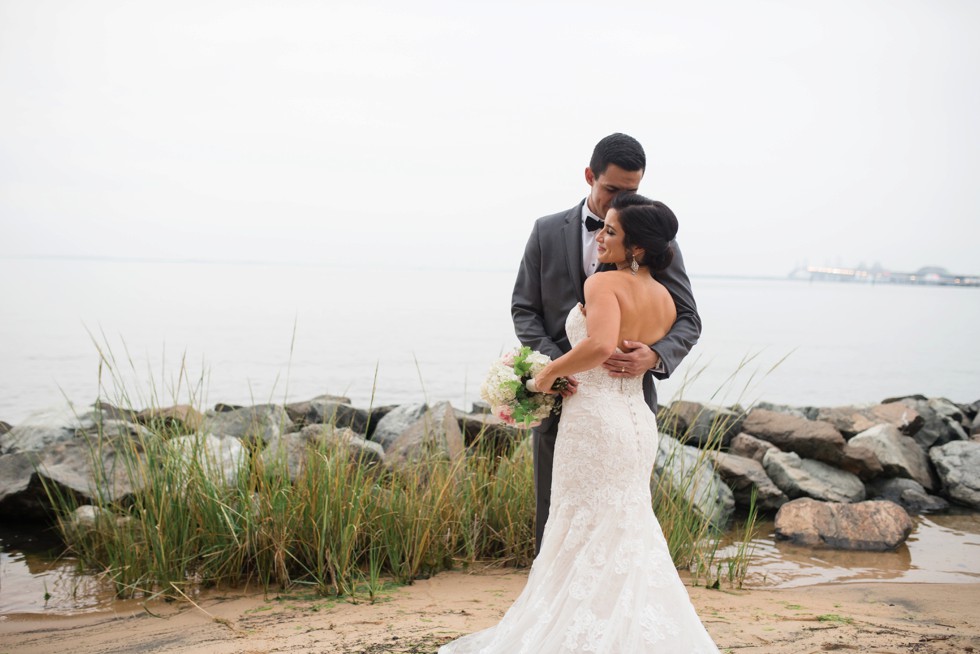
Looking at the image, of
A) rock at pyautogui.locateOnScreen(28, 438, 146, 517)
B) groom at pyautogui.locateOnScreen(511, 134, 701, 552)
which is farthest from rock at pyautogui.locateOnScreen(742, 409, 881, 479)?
rock at pyautogui.locateOnScreen(28, 438, 146, 517)

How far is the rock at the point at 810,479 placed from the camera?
322 inches

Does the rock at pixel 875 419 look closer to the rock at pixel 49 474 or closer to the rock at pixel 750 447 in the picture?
the rock at pixel 750 447

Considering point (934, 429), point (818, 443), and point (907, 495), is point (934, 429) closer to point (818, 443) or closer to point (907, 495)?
point (907, 495)

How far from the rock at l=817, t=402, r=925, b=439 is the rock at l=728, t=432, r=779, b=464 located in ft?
6.48

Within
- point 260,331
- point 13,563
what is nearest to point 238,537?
point 13,563

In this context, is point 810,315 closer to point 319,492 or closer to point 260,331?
point 260,331

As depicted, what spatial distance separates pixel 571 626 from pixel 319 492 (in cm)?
226

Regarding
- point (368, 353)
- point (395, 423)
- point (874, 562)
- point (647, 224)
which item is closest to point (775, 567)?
point (874, 562)

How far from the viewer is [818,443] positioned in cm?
883

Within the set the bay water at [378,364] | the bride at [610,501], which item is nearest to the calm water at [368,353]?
the bay water at [378,364]

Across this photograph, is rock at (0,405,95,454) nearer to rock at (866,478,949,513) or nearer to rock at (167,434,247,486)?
rock at (167,434,247,486)

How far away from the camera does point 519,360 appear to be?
356cm

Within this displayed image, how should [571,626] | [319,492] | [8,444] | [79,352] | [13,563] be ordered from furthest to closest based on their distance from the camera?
[79,352], [8,444], [13,563], [319,492], [571,626]

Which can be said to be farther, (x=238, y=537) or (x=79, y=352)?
(x=79, y=352)
